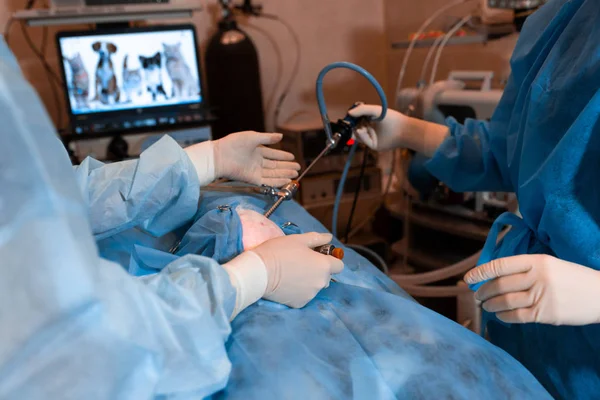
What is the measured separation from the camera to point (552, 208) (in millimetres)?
687

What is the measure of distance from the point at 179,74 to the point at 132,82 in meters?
→ 0.17

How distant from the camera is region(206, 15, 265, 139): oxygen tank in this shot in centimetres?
187

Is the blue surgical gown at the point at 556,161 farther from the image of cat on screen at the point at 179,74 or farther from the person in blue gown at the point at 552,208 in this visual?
the image of cat on screen at the point at 179,74

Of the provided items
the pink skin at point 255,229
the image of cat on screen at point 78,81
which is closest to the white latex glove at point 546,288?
the pink skin at point 255,229

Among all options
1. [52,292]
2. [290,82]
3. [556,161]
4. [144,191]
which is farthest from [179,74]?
[52,292]

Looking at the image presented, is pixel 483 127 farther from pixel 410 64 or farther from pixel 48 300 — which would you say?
pixel 410 64

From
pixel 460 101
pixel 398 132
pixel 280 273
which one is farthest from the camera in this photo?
pixel 460 101

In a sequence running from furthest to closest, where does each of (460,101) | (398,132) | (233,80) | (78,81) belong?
(233,80), (78,81), (460,101), (398,132)

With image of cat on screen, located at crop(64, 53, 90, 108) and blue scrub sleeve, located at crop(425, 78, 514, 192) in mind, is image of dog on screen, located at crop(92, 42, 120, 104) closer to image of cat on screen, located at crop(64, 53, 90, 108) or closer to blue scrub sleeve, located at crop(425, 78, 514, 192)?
image of cat on screen, located at crop(64, 53, 90, 108)

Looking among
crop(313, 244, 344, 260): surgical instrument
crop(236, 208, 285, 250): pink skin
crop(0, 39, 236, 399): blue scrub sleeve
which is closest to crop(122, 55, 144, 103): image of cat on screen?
crop(236, 208, 285, 250): pink skin

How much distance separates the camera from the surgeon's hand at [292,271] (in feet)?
2.06

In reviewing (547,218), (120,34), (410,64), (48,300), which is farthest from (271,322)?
(410,64)

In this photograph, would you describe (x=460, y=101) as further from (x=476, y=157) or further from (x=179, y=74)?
(x=179, y=74)

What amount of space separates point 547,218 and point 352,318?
32 centimetres
